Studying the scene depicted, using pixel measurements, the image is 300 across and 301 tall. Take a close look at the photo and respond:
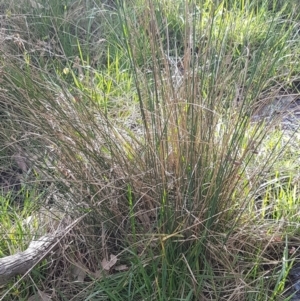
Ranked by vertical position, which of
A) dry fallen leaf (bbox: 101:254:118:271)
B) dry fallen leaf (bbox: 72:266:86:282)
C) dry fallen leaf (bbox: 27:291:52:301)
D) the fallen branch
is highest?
the fallen branch

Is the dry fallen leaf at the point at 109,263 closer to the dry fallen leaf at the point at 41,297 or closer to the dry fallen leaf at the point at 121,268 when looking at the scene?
the dry fallen leaf at the point at 121,268

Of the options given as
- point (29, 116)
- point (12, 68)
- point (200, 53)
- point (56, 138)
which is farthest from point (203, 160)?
point (12, 68)

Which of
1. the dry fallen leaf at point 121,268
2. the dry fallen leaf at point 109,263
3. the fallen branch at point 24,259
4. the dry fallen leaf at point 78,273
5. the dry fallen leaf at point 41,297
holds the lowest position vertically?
the dry fallen leaf at point 41,297

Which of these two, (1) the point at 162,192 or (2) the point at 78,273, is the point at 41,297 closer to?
(2) the point at 78,273

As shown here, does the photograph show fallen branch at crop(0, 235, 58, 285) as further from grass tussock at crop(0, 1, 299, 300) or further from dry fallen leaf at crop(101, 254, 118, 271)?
dry fallen leaf at crop(101, 254, 118, 271)

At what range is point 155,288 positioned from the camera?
2.06 meters

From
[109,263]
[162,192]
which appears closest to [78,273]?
[109,263]

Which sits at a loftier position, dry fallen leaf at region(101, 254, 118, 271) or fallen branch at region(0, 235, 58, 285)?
fallen branch at region(0, 235, 58, 285)

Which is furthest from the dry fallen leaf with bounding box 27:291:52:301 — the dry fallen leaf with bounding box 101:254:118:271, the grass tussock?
the dry fallen leaf with bounding box 101:254:118:271

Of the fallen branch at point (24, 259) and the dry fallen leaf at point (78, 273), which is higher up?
the fallen branch at point (24, 259)

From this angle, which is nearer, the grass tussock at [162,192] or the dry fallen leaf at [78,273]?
the grass tussock at [162,192]

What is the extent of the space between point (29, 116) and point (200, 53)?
689 mm

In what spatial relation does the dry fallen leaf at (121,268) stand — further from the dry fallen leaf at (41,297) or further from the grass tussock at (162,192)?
the dry fallen leaf at (41,297)

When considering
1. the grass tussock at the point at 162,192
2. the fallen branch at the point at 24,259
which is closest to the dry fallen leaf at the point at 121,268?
the grass tussock at the point at 162,192
